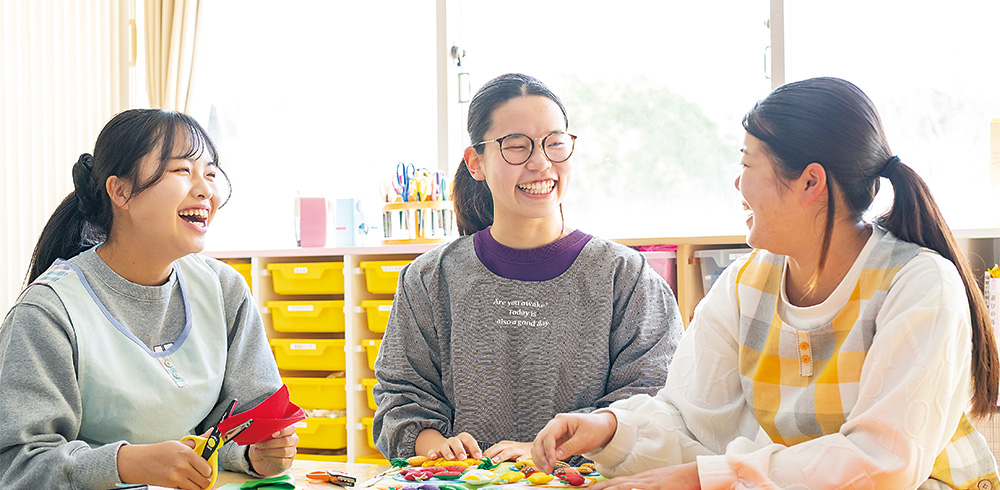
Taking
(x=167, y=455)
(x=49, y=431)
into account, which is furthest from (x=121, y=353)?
(x=167, y=455)

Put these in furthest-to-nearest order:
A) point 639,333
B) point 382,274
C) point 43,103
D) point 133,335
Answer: point 43,103
point 382,274
point 639,333
point 133,335

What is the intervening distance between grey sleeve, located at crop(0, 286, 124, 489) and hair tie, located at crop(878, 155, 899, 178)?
1.14m

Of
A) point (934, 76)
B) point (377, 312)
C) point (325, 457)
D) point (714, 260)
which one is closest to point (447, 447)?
point (714, 260)

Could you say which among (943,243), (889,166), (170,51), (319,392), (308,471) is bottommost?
(319,392)

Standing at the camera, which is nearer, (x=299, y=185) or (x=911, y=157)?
(x=911, y=157)

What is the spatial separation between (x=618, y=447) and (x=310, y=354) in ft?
7.01

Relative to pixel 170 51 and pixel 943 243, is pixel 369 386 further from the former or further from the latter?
pixel 943 243

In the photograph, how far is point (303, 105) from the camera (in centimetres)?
394

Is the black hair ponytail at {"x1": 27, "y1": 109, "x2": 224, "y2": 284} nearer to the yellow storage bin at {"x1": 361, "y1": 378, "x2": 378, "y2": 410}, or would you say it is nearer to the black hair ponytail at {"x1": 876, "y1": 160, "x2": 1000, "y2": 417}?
the black hair ponytail at {"x1": 876, "y1": 160, "x2": 1000, "y2": 417}

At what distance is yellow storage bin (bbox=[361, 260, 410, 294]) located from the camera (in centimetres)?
299

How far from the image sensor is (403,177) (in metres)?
3.23

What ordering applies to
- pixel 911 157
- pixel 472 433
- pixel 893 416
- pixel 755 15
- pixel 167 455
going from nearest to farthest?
pixel 893 416, pixel 167 455, pixel 472 433, pixel 911 157, pixel 755 15

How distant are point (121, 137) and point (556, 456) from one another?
90cm

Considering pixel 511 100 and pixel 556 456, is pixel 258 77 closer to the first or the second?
pixel 511 100
